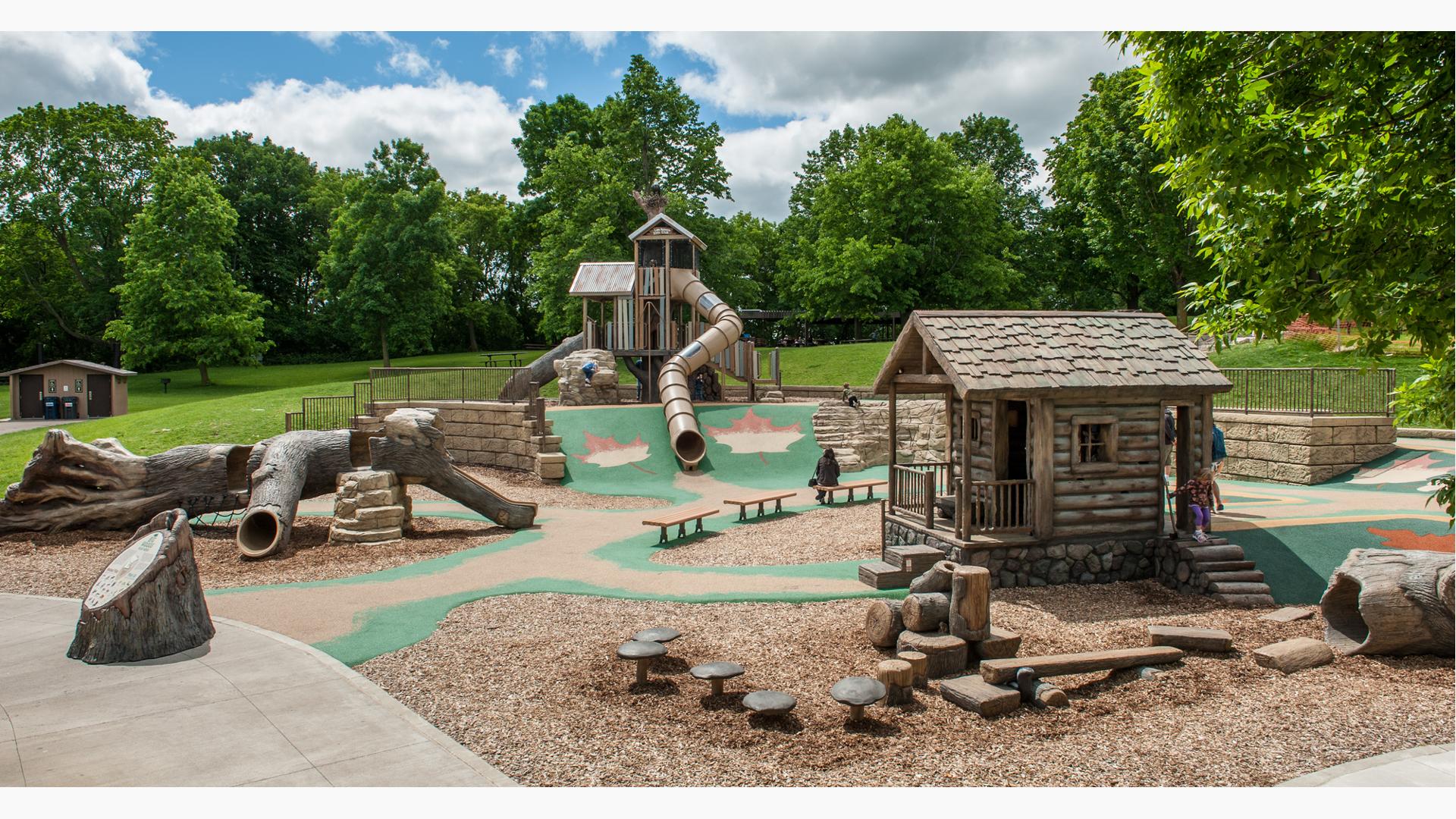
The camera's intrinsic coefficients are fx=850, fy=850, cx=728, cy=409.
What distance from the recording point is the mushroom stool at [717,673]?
23.7 feet

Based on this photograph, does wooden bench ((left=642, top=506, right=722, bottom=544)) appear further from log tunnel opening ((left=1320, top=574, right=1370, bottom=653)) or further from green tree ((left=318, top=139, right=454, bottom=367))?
green tree ((left=318, top=139, right=454, bottom=367))

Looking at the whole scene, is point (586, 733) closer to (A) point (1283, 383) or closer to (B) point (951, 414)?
(B) point (951, 414)

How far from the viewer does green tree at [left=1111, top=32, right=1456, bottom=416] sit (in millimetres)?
6266

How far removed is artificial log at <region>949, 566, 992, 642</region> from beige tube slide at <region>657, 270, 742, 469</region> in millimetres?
15213

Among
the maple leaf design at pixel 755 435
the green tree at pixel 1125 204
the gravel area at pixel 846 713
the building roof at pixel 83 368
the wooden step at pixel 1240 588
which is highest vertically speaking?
the green tree at pixel 1125 204

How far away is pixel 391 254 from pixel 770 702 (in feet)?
135

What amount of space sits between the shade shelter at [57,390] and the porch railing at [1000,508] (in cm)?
3098

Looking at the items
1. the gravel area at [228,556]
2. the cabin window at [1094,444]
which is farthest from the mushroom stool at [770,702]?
the gravel area at [228,556]

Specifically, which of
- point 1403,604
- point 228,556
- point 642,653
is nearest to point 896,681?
point 642,653

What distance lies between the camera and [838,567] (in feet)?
41.8

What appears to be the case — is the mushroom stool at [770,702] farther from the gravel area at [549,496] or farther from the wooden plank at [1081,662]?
Answer: the gravel area at [549,496]

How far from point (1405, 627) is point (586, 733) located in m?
7.77

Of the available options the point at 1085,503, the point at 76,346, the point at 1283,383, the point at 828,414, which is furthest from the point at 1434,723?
the point at 76,346

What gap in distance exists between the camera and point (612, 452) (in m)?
23.7
